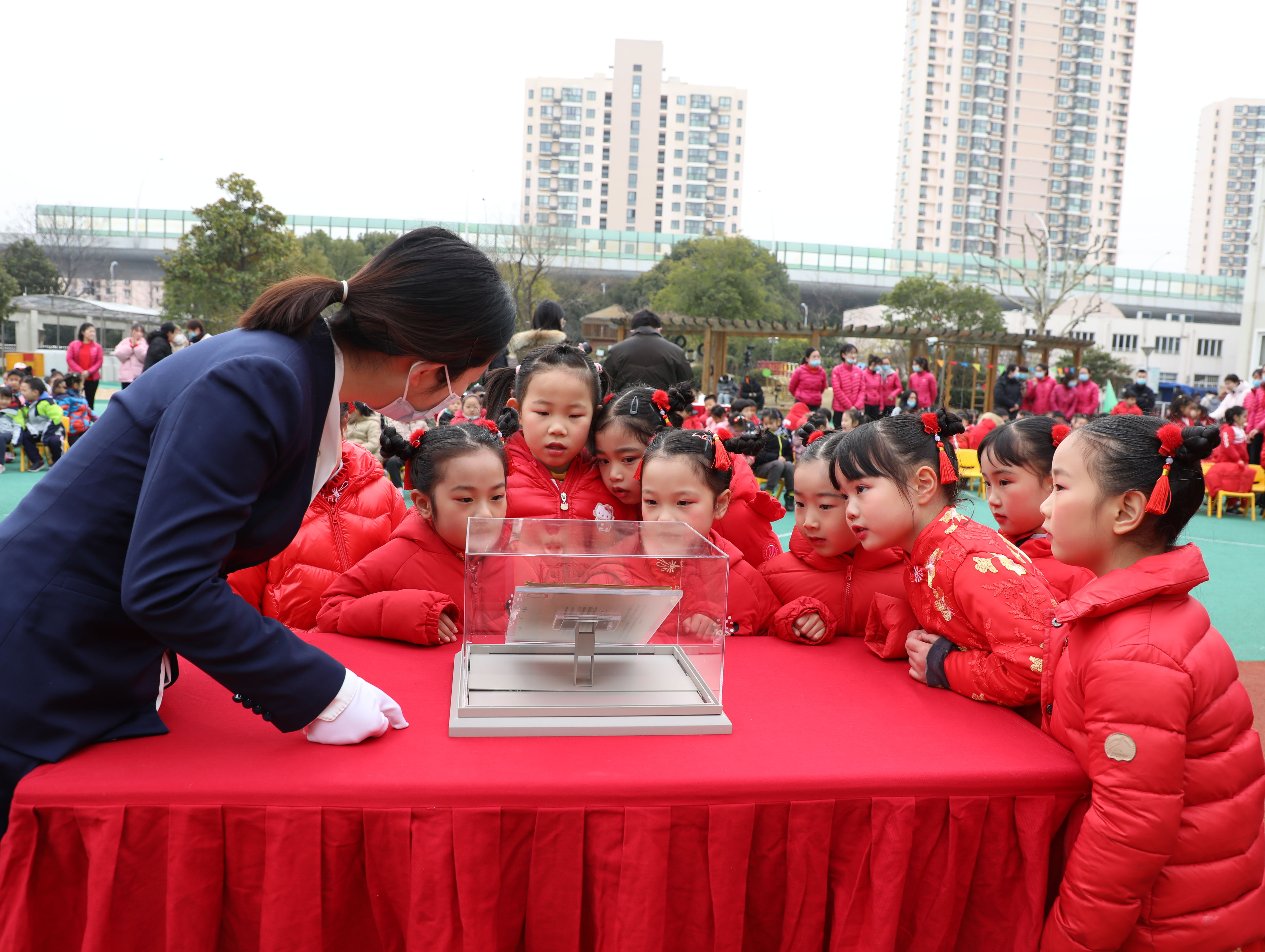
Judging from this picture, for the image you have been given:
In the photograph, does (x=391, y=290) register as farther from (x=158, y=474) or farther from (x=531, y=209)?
(x=531, y=209)

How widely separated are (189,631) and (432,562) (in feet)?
3.08

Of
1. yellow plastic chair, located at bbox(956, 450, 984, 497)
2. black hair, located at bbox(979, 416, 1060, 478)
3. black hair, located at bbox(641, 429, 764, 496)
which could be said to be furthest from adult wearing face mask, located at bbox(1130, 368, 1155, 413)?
black hair, located at bbox(641, 429, 764, 496)

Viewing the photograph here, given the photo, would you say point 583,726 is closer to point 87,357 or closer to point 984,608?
point 984,608

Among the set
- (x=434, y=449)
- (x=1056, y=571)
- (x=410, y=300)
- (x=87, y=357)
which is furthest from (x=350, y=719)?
(x=87, y=357)

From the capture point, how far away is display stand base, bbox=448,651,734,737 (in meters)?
1.34

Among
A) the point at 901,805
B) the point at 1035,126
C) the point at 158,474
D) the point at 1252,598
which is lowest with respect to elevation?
the point at 1252,598

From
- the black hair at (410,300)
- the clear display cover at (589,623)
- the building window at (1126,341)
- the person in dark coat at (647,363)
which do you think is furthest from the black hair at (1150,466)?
the building window at (1126,341)

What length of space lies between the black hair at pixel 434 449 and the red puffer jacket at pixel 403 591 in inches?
3.9

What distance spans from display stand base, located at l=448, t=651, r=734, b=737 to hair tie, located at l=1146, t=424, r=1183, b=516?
2.45 ft

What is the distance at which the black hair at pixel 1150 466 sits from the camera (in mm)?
1333

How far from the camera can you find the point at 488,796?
1.18m

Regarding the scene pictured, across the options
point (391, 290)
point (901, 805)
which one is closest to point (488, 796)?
point (901, 805)

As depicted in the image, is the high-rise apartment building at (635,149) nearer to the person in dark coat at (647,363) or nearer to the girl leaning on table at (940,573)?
the person in dark coat at (647,363)

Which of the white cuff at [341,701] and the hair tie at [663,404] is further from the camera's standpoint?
the hair tie at [663,404]
